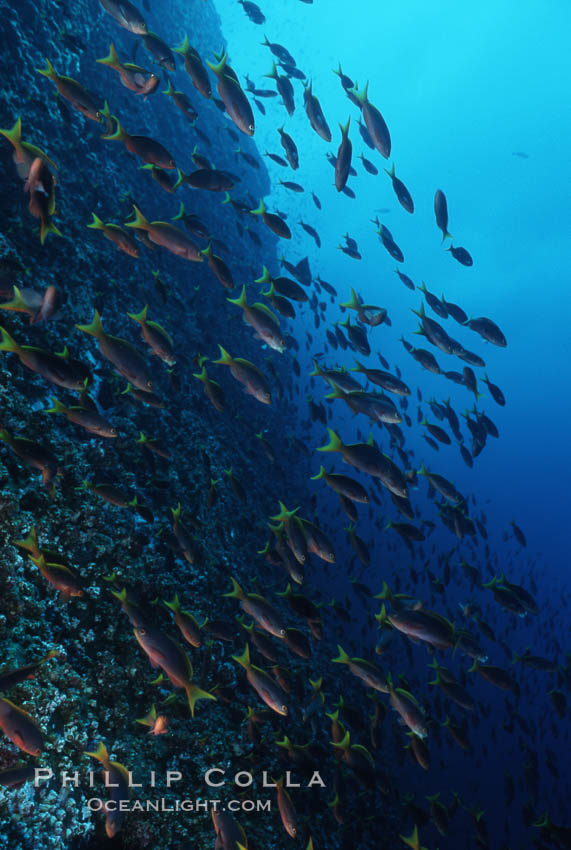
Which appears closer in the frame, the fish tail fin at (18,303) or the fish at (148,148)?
the fish tail fin at (18,303)

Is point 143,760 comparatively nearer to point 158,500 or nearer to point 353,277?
point 158,500

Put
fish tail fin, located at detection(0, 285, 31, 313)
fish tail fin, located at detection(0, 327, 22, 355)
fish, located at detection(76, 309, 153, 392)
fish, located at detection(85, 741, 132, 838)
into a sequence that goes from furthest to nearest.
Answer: fish, located at detection(76, 309, 153, 392)
fish tail fin, located at detection(0, 285, 31, 313)
fish tail fin, located at detection(0, 327, 22, 355)
fish, located at detection(85, 741, 132, 838)

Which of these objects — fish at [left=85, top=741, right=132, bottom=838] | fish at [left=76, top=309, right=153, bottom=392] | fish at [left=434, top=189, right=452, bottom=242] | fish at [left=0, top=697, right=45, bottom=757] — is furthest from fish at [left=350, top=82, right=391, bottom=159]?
fish at [left=85, top=741, right=132, bottom=838]

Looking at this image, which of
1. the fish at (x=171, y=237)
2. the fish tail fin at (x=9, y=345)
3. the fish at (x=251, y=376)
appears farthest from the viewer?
the fish at (x=251, y=376)

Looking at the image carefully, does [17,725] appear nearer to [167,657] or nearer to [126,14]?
[167,657]

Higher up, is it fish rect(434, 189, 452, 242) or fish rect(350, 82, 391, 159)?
fish rect(434, 189, 452, 242)

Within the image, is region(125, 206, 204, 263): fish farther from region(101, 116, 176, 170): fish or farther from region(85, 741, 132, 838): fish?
region(85, 741, 132, 838): fish

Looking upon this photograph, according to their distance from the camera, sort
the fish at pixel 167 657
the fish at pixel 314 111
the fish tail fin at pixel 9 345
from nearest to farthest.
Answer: the fish at pixel 167 657
the fish tail fin at pixel 9 345
the fish at pixel 314 111

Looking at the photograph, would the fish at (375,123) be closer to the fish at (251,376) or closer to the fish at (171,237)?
the fish at (171,237)

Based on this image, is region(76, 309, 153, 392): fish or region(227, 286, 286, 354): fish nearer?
region(76, 309, 153, 392): fish

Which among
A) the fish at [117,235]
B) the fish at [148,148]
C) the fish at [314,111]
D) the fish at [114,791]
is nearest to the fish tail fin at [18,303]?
the fish at [117,235]

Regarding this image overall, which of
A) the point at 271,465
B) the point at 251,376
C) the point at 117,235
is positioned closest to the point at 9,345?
the point at 117,235

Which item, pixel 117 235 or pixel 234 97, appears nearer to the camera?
pixel 117 235

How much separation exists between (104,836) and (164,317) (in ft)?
25.4
